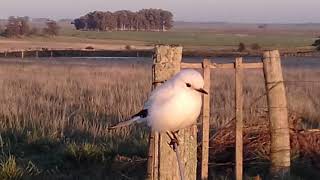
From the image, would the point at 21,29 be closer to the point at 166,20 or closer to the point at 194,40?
the point at 194,40

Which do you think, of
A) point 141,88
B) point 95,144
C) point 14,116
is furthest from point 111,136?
point 141,88

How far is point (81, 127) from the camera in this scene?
481 inches

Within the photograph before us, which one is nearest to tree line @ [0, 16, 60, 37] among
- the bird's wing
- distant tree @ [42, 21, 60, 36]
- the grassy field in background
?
distant tree @ [42, 21, 60, 36]

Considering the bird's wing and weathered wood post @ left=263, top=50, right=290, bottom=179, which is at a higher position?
the bird's wing

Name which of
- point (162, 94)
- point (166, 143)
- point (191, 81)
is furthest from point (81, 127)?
point (191, 81)

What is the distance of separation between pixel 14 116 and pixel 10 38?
10306cm

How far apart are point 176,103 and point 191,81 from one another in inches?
7.4

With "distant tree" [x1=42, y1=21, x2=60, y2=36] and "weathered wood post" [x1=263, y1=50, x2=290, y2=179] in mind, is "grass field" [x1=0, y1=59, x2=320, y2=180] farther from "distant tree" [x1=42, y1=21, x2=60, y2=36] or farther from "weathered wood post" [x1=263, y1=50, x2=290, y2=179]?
"distant tree" [x1=42, y1=21, x2=60, y2=36]

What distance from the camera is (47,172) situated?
943cm

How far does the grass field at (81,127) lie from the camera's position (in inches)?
373

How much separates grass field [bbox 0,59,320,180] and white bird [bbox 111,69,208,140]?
4390 millimetres

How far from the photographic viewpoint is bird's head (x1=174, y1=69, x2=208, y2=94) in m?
4.06

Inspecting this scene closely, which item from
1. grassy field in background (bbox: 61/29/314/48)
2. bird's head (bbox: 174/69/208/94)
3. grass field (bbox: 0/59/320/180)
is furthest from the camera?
grassy field in background (bbox: 61/29/314/48)

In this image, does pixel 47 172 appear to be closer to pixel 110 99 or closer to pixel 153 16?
pixel 110 99
